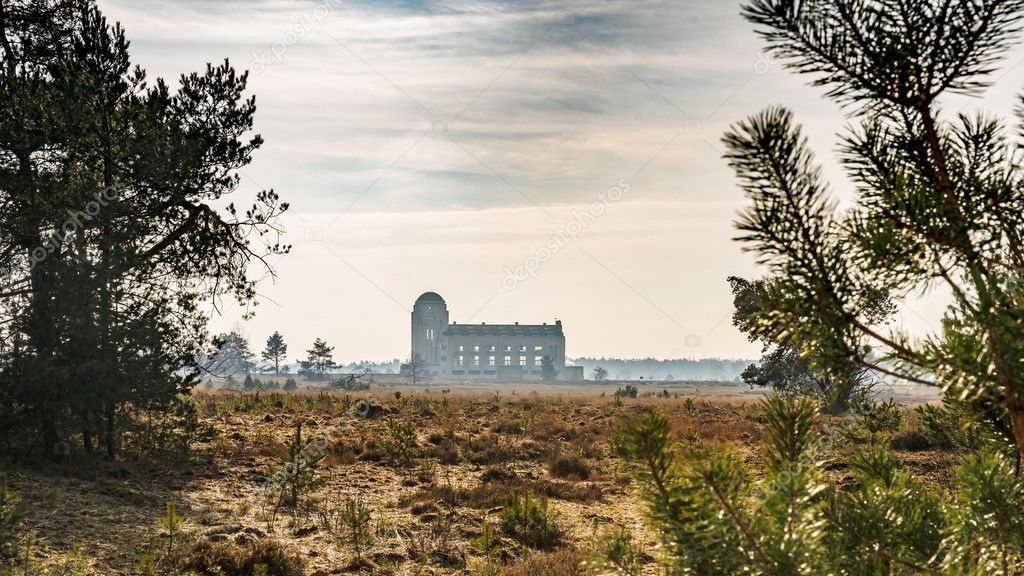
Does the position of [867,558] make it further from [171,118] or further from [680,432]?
[680,432]

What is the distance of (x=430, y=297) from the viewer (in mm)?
193625

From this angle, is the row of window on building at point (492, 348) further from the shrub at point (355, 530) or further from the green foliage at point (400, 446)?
the shrub at point (355, 530)

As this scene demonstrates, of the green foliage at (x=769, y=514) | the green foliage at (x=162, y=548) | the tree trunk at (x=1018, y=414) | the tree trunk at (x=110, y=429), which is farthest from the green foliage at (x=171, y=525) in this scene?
the tree trunk at (x=1018, y=414)

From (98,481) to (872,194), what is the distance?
1218 centimetres

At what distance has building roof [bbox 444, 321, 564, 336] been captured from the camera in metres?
181

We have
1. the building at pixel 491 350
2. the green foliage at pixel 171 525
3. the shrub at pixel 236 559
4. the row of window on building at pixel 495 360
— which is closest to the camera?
the green foliage at pixel 171 525

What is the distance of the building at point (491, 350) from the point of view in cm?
17975

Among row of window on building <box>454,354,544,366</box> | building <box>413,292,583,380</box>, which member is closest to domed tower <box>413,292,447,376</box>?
A: building <box>413,292,583,380</box>

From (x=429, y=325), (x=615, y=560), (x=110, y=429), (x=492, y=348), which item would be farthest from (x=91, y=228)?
(x=429, y=325)

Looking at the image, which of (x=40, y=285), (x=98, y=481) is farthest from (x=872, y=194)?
(x=40, y=285)

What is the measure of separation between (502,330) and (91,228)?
172 meters

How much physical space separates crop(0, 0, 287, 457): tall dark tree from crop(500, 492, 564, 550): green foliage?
22.1 feet

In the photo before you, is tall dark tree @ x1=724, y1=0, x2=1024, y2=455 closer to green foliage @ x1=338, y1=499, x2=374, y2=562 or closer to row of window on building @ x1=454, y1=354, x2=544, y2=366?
green foliage @ x1=338, y1=499, x2=374, y2=562

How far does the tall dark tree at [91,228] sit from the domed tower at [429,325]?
170 metres
